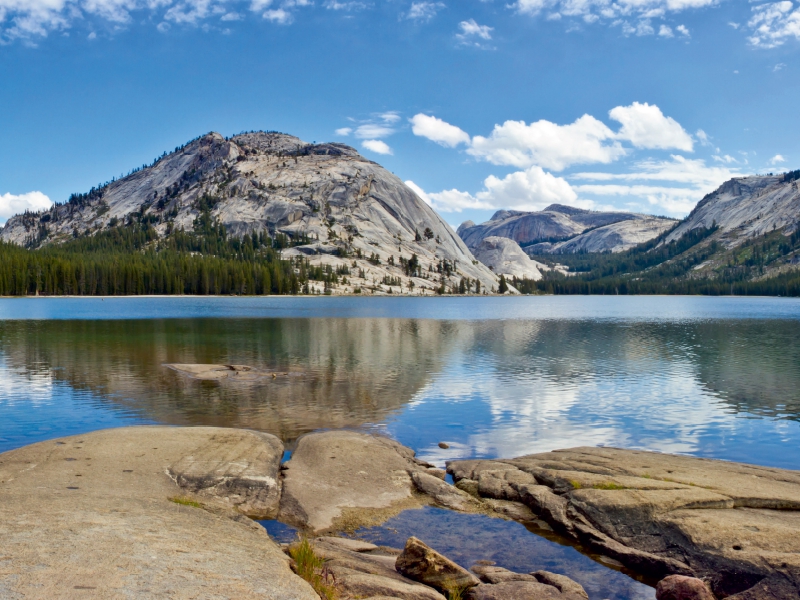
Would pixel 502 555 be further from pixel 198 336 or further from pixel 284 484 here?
pixel 198 336

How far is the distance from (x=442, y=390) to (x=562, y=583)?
27643 millimetres

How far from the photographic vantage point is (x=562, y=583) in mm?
13273

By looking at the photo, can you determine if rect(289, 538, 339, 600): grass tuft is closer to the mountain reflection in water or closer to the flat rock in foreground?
the flat rock in foreground

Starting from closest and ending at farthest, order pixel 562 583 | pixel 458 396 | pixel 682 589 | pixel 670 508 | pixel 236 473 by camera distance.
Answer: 1. pixel 682 589
2. pixel 562 583
3. pixel 670 508
4. pixel 236 473
5. pixel 458 396

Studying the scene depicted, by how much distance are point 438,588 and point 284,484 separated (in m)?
8.95

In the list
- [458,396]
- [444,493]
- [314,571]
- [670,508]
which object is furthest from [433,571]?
[458,396]

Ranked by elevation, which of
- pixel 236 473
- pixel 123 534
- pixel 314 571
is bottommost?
pixel 236 473

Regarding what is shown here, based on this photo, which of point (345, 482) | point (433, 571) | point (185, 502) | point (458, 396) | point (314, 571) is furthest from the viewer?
point (458, 396)

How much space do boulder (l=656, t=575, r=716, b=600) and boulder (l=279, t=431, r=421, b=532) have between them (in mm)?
8020

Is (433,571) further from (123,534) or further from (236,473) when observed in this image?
(236,473)

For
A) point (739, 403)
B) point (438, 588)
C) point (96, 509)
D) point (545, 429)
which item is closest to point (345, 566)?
point (438, 588)

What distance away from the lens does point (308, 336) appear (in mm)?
78375

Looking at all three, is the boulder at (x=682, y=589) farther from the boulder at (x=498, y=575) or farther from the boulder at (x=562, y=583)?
the boulder at (x=498, y=575)

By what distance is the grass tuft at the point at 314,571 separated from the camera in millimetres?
11133
